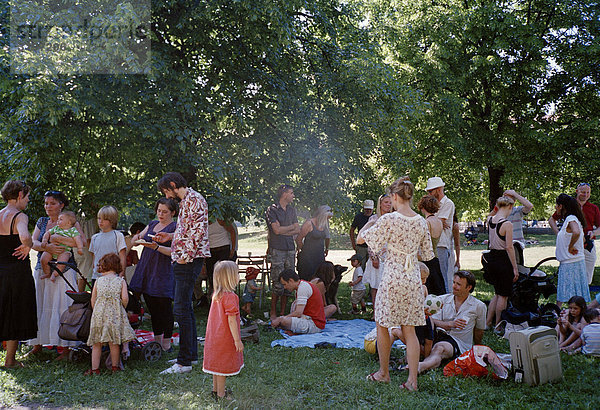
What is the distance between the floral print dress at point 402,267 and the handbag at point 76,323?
305 cm

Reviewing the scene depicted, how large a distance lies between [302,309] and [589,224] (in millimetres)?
5608

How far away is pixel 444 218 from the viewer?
719cm

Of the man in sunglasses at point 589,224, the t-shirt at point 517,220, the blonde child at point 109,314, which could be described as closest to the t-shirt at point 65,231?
the blonde child at point 109,314

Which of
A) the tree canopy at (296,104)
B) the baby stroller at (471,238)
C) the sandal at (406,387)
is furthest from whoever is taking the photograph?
the baby stroller at (471,238)

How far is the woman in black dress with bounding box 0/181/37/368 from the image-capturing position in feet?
18.7

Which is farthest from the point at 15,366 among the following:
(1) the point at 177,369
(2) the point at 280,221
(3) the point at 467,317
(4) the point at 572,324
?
(4) the point at 572,324

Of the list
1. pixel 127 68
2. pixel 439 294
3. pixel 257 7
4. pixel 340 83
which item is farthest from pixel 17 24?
pixel 439 294

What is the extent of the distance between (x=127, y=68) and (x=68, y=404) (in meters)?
5.02

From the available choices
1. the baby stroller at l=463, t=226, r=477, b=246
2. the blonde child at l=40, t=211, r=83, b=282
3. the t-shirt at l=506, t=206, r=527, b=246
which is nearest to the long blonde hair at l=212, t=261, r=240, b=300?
the blonde child at l=40, t=211, r=83, b=282

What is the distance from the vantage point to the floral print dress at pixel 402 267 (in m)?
5.00

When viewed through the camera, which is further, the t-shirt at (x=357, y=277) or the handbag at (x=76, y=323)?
the t-shirt at (x=357, y=277)

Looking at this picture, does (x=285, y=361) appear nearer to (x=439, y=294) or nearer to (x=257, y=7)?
(x=439, y=294)

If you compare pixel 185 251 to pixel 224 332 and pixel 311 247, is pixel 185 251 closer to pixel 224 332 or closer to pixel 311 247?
pixel 224 332

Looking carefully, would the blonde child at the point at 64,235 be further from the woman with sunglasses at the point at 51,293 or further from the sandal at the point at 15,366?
the sandal at the point at 15,366
